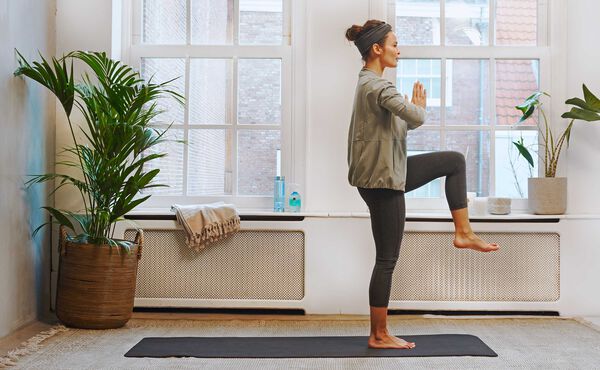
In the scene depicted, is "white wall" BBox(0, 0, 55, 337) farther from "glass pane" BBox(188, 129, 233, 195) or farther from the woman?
the woman

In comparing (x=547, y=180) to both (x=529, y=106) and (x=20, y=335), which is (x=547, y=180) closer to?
(x=529, y=106)

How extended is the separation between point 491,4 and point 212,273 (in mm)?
2248

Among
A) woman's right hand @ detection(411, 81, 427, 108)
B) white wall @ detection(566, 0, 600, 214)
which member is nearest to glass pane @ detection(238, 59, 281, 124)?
woman's right hand @ detection(411, 81, 427, 108)

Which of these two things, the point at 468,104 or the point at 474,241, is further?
the point at 468,104

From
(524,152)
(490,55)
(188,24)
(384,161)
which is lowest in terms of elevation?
(384,161)

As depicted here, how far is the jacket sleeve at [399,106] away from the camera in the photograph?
2.75m

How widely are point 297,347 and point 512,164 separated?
6.04 feet

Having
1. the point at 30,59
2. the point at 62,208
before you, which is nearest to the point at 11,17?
the point at 30,59

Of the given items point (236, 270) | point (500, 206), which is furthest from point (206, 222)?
point (500, 206)

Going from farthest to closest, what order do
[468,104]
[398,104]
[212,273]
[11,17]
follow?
[468,104] < [212,273] < [11,17] < [398,104]

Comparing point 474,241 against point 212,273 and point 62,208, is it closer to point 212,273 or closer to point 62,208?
point 212,273

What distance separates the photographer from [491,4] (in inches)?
160

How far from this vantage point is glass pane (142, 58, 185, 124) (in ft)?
13.4

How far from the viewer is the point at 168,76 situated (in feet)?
13.5
